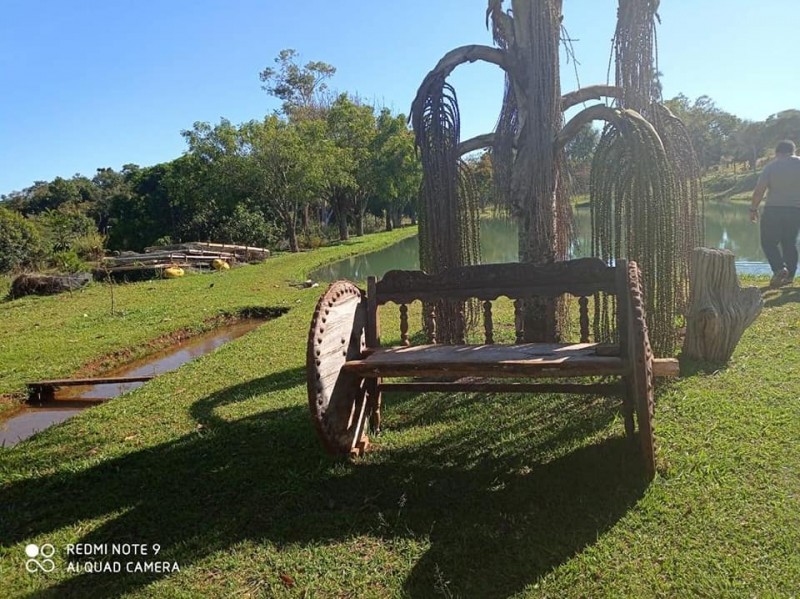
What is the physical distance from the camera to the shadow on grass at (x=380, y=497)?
8.08 ft

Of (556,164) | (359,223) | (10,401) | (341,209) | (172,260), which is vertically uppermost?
(341,209)

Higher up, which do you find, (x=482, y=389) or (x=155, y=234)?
(x=155, y=234)

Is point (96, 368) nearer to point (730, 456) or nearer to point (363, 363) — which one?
point (363, 363)

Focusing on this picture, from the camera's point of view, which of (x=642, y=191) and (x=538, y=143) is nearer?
(x=642, y=191)

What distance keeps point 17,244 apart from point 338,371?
1920 cm

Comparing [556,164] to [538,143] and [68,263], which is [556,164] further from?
[68,263]

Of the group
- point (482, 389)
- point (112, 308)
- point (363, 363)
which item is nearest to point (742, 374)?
point (482, 389)

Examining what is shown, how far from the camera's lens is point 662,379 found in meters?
4.30

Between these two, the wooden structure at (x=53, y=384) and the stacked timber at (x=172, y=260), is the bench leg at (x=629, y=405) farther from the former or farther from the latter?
the stacked timber at (x=172, y=260)

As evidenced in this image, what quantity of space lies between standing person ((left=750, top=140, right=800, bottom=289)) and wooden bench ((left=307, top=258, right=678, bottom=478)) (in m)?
5.58

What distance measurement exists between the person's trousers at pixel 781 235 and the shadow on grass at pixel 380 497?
211 inches

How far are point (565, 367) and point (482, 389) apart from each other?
2.92ft

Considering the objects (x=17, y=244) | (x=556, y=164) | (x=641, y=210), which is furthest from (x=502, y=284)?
(x=17, y=244)

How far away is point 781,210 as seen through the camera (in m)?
7.50
